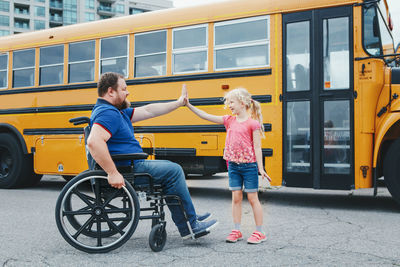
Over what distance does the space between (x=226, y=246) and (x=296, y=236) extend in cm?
73

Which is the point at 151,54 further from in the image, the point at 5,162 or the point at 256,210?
the point at 256,210

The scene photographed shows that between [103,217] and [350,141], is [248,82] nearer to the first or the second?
[350,141]

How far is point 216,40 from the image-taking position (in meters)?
6.00

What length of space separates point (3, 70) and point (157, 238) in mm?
5925

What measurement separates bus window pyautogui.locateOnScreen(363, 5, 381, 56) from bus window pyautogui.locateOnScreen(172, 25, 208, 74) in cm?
210

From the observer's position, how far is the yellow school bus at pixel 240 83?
520cm

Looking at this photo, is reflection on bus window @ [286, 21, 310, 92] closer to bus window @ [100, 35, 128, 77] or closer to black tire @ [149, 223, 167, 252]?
bus window @ [100, 35, 128, 77]

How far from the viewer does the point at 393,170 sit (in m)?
5.04

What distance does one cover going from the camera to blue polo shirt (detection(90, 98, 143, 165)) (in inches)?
125

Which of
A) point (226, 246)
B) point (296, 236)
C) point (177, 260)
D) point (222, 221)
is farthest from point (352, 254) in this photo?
point (222, 221)

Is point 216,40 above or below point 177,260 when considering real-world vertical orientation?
above

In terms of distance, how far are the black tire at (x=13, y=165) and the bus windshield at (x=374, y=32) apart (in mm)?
5726

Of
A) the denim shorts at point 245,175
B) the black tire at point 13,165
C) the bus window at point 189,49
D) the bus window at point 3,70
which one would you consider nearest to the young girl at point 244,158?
the denim shorts at point 245,175

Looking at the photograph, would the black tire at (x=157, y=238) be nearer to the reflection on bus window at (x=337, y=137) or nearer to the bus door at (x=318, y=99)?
the bus door at (x=318, y=99)
